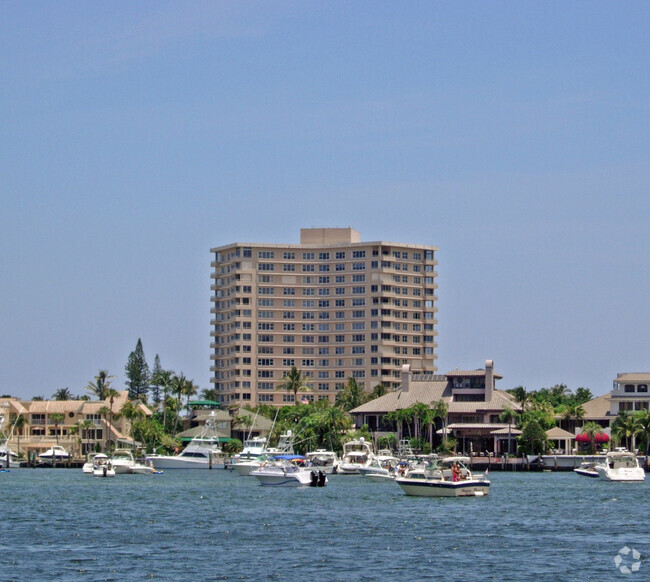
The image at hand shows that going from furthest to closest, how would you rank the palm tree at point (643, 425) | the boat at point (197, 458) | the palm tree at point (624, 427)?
the boat at point (197, 458)
the palm tree at point (624, 427)
the palm tree at point (643, 425)

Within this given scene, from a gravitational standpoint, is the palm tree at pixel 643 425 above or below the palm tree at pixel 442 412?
below

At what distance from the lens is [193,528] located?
7638cm

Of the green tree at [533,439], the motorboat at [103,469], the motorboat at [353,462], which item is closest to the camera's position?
the motorboat at [353,462]

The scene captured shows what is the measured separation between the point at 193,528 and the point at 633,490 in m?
62.8

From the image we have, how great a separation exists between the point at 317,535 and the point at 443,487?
29903mm

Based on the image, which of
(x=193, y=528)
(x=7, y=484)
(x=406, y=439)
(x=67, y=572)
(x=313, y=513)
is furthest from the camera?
(x=406, y=439)

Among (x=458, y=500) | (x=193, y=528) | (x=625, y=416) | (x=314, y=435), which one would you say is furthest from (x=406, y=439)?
(x=193, y=528)

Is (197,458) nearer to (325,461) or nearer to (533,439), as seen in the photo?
(325,461)

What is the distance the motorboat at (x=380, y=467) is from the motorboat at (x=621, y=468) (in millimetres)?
24583

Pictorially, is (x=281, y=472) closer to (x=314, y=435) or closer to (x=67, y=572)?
(x=314, y=435)

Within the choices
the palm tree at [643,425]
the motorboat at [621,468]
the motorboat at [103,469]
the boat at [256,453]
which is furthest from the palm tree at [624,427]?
the motorboat at [103,469]

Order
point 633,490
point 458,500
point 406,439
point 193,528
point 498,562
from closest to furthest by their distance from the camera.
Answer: point 498,562 → point 193,528 → point 458,500 → point 633,490 → point 406,439

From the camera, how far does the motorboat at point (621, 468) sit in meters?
140

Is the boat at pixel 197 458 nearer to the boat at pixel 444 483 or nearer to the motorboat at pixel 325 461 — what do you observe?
the motorboat at pixel 325 461
